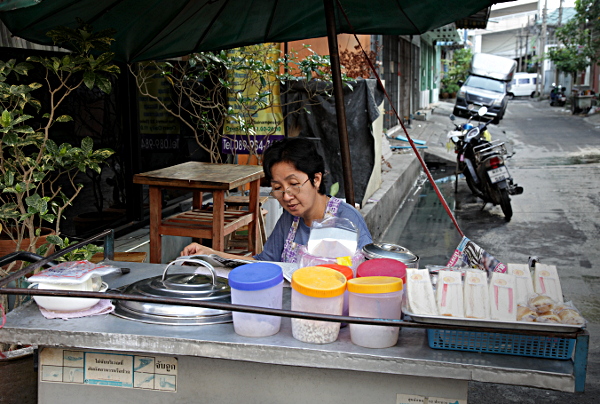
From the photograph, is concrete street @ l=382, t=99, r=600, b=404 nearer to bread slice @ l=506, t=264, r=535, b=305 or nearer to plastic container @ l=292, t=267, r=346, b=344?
bread slice @ l=506, t=264, r=535, b=305

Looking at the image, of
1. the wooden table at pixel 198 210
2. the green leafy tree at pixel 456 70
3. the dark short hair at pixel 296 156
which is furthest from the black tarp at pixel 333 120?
the green leafy tree at pixel 456 70

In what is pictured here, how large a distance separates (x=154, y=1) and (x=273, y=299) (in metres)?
1.95

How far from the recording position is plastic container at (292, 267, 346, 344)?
1.71 m

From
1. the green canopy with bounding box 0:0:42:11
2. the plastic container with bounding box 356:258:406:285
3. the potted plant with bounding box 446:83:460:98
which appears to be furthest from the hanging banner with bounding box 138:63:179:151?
the potted plant with bounding box 446:83:460:98

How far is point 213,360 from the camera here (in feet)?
6.11

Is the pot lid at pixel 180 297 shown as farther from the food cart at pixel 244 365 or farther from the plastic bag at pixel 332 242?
the plastic bag at pixel 332 242

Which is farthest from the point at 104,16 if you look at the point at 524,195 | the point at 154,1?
the point at 524,195

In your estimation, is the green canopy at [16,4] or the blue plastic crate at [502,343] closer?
the blue plastic crate at [502,343]

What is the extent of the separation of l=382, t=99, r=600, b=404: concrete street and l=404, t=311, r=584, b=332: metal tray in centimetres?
225

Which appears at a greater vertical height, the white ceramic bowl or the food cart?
the white ceramic bowl

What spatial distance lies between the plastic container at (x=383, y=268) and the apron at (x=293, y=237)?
3.26ft

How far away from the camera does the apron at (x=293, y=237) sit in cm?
304

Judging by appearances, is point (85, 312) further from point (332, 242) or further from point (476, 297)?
point (476, 297)

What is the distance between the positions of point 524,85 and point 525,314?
52749 mm
